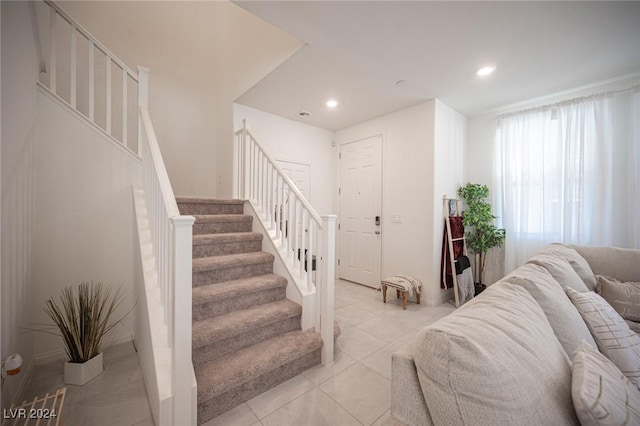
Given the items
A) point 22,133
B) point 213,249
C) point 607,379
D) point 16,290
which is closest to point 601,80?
point 607,379

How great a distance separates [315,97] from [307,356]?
299cm

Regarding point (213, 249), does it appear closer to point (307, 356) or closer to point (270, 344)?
point (270, 344)

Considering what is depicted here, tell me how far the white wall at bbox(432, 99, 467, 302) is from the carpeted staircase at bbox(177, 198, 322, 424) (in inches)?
84.6

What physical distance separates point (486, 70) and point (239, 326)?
3409 mm

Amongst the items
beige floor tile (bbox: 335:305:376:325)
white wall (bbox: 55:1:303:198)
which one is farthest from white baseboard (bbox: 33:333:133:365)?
beige floor tile (bbox: 335:305:376:325)

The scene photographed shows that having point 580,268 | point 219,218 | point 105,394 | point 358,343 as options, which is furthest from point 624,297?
point 105,394

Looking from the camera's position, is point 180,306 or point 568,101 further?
point 568,101

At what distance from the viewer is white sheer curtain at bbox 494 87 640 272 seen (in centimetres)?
260

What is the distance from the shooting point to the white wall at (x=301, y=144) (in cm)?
366

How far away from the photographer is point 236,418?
1.45 metres

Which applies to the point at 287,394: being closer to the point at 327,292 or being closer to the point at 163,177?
the point at 327,292

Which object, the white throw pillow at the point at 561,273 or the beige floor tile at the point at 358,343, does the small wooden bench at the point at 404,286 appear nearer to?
the beige floor tile at the point at 358,343

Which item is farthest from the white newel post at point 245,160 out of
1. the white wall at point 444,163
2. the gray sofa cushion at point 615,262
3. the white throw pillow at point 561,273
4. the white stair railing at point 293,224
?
the gray sofa cushion at point 615,262

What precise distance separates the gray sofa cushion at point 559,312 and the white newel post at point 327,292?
1.15 metres
